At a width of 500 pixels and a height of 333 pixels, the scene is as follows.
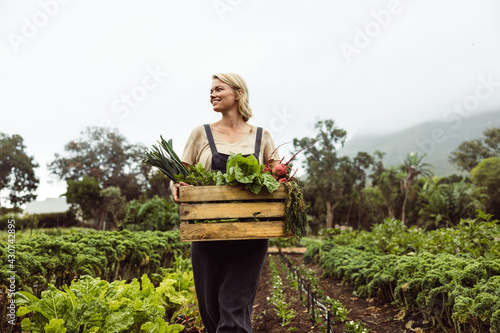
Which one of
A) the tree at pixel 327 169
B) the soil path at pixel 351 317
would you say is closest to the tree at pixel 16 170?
the tree at pixel 327 169

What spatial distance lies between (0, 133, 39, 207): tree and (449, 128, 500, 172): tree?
4823cm

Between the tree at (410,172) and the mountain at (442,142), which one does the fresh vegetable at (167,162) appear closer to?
the tree at (410,172)

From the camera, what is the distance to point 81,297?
9.53 ft

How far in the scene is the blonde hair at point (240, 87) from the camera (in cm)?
235

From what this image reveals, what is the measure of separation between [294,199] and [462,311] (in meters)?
2.49

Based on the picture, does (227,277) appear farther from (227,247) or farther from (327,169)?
(327,169)

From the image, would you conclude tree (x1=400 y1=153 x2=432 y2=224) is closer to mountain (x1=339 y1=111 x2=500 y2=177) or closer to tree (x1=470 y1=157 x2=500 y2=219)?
tree (x1=470 y1=157 x2=500 y2=219)

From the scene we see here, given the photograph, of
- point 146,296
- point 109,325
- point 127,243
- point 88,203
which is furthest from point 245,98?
point 88,203

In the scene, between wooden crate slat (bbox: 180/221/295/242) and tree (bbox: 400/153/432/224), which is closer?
wooden crate slat (bbox: 180/221/295/242)

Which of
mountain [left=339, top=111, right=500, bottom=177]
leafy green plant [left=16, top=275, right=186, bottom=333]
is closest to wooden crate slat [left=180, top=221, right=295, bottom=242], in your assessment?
leafy green plant [left=16, top=275, right=186, bottom=333]

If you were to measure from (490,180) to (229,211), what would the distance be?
115 ft

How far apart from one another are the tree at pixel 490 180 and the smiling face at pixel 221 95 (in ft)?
108

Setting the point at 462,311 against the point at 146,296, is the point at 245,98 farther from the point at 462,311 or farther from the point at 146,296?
the point at 462,311

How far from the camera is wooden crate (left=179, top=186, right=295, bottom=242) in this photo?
1969 millimetres
